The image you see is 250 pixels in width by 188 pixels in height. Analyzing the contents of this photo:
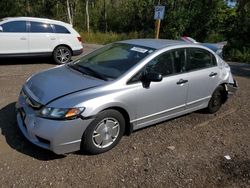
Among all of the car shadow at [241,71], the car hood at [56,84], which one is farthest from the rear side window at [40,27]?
the car shadow at [241,71]

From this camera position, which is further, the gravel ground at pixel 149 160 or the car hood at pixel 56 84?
the car hood at pixel 56 84

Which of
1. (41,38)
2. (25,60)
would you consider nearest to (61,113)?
(41,38)

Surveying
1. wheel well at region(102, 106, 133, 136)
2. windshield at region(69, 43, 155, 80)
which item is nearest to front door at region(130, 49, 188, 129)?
wheel well at region(102, 106, 133, 136)

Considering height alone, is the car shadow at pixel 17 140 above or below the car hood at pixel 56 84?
below

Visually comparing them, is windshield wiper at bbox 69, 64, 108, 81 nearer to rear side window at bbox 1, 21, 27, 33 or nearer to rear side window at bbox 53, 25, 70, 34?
rear side window at bbox 1, 21, 27, 33

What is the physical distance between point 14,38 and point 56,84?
5.94 m

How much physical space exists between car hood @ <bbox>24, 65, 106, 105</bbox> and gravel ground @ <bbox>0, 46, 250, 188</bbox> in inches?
30.5

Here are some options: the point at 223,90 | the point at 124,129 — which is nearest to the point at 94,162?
the point at 124,129

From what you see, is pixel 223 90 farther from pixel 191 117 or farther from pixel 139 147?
pixel 139 147

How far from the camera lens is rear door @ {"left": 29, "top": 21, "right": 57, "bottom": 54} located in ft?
31.5

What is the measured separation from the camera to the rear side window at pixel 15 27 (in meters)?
9.27

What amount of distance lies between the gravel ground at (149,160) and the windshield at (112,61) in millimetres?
1084

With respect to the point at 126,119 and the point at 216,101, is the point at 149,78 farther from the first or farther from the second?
the point at 216,101

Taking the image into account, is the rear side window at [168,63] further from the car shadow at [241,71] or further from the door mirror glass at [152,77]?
the car shadow at [241,71]
